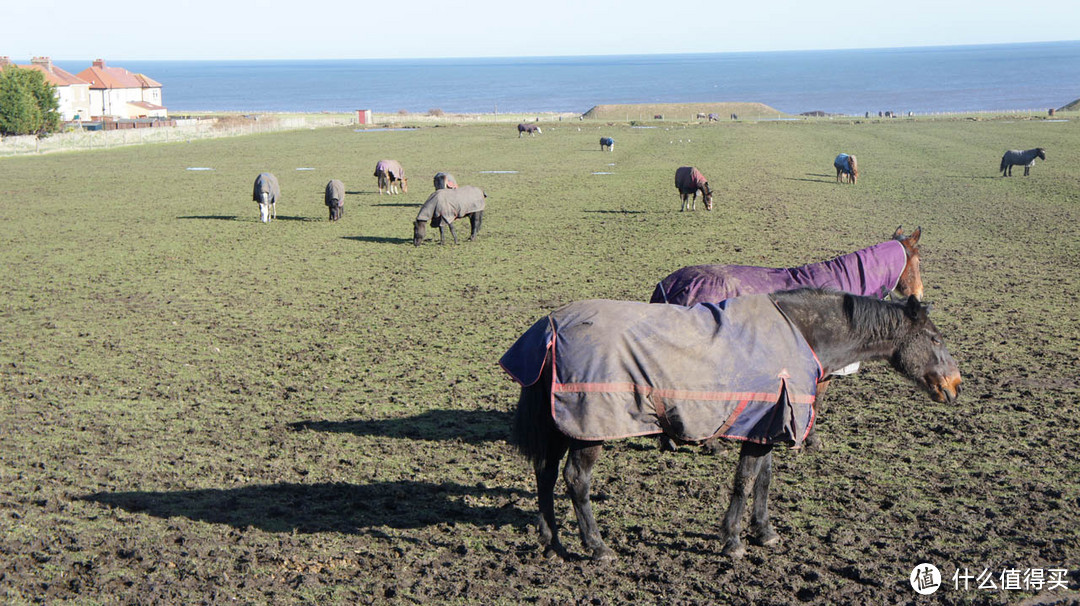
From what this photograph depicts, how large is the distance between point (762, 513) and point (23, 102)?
211ft

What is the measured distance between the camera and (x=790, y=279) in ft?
27.1

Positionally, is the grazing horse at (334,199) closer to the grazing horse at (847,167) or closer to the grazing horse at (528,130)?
the grazing horse at (847,167)

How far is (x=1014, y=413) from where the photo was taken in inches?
356

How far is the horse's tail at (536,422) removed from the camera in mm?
5762

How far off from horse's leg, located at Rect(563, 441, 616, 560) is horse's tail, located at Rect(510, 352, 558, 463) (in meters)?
0.19

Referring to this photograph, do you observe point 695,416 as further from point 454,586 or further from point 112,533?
point 112,533

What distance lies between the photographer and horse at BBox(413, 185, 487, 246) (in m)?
19.4

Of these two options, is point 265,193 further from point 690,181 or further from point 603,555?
point 603,555

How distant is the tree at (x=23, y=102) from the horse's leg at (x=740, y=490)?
6142 centimetres

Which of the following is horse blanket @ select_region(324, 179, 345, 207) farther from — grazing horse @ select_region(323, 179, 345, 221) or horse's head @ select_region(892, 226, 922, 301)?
horse's head @ select_region(892, 226, 922, 301)

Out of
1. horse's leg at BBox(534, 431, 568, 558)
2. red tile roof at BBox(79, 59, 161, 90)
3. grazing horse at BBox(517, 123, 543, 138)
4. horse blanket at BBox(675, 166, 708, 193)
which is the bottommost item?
horse's leg at BBox(534, 431, 568, 558)

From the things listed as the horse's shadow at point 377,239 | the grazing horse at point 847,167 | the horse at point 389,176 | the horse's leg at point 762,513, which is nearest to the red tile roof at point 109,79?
the horse at point 389,176

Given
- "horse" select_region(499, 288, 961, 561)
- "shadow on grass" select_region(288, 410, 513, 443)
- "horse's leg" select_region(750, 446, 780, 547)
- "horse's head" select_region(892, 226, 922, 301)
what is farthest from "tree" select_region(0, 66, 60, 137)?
"horse's leg" select_region(750, 446, 780, 547)

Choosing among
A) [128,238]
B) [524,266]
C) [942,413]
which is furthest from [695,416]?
[128,238]
